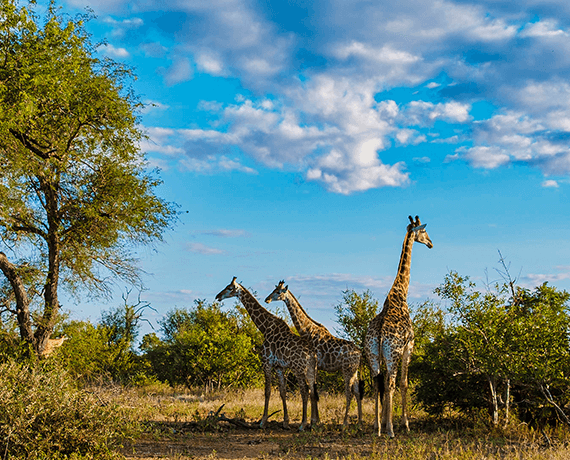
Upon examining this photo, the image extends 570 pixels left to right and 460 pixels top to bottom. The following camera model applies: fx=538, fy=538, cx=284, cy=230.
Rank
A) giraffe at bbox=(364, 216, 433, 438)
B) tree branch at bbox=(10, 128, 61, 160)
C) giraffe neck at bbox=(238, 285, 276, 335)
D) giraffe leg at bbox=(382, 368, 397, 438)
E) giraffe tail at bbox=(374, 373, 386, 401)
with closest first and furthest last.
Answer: giraffe leg at bbox=(382, 368, 397, 438) → giraffe at bbox=(364, 216, 433, 438) → giraffe tail at bbox=(374, 373, 386, 401) → giraffe neck at bbox=(238, 285, 276, 335) → tree branch at bbox=(10, 128, 61, 160)

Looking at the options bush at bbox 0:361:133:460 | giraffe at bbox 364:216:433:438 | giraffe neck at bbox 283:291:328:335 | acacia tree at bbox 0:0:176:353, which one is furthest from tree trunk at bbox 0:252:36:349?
giraffe at bbox 364:216:433:438

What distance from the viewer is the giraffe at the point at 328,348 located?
13.5 meters

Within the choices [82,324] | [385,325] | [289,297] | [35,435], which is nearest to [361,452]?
[385,325]

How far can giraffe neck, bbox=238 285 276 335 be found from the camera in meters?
14.4

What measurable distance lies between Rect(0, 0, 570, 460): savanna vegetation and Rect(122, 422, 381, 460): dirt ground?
0.24 feet

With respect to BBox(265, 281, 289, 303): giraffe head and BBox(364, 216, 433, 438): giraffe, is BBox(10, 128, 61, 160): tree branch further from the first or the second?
BBox(364, 216, 433, 438): giraffe

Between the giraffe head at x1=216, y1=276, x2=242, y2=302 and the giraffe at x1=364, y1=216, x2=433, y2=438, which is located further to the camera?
the giraffe head at x1=216, y1=276, x2=242, y2=302

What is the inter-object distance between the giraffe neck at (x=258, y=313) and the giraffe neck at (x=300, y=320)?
0.56 m

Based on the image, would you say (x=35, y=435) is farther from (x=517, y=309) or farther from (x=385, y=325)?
(x=517, y=309)

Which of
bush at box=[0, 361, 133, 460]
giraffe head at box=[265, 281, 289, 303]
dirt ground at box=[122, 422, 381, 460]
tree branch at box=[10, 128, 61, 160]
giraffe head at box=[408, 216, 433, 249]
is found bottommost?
dirt ground at box=[122, 422, 381, 460]

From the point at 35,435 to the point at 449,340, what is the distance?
30.9ft

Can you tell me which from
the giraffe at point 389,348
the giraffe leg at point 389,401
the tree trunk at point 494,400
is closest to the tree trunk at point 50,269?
the giraffe at point 389,348

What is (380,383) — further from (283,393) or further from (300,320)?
(300,320)

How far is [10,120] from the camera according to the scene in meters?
14.5
